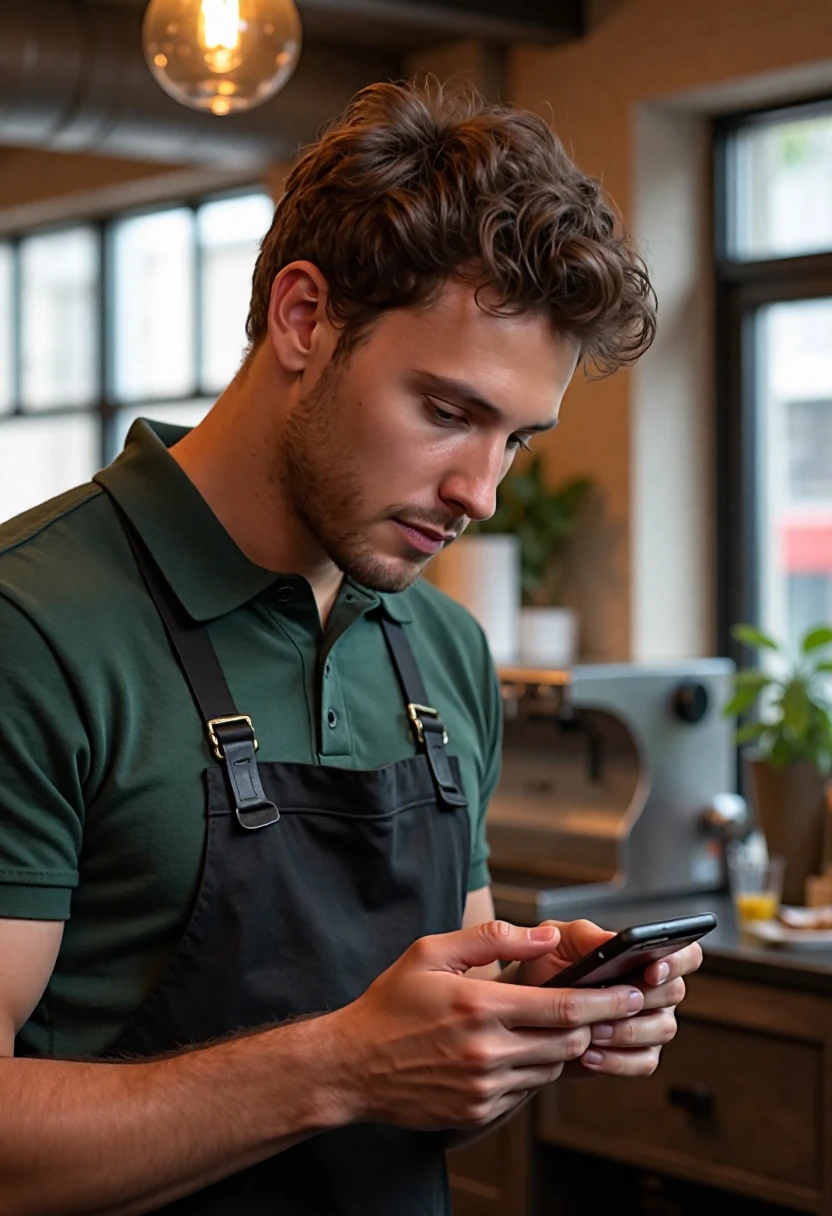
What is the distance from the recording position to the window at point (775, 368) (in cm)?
405

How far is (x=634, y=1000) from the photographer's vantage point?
1378 mm

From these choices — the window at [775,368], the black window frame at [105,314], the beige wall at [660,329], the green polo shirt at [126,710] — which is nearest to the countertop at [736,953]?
the beige wall at [660,329]

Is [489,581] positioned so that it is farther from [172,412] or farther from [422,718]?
[172,412]

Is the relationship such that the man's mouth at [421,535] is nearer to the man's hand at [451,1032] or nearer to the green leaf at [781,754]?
the man's hand at [451,1032]

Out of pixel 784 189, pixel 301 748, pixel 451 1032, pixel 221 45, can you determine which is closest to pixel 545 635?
pixel 784 189

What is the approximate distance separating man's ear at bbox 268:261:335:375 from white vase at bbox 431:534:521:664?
2.50 metres

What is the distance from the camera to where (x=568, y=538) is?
4.32m

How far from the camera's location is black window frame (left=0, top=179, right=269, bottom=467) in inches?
244

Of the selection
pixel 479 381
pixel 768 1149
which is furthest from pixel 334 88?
pixel 479 381

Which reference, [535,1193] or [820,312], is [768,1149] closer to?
[535,1193]

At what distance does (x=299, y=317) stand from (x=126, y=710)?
39 cm

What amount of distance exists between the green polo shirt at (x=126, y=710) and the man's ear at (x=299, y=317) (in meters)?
0.15

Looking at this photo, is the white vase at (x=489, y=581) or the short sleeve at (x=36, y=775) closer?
the short sleeve at (x=36, y=775)

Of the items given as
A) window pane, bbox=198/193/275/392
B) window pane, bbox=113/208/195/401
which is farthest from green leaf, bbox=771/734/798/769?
window pane, bbox=113/208/195/401
